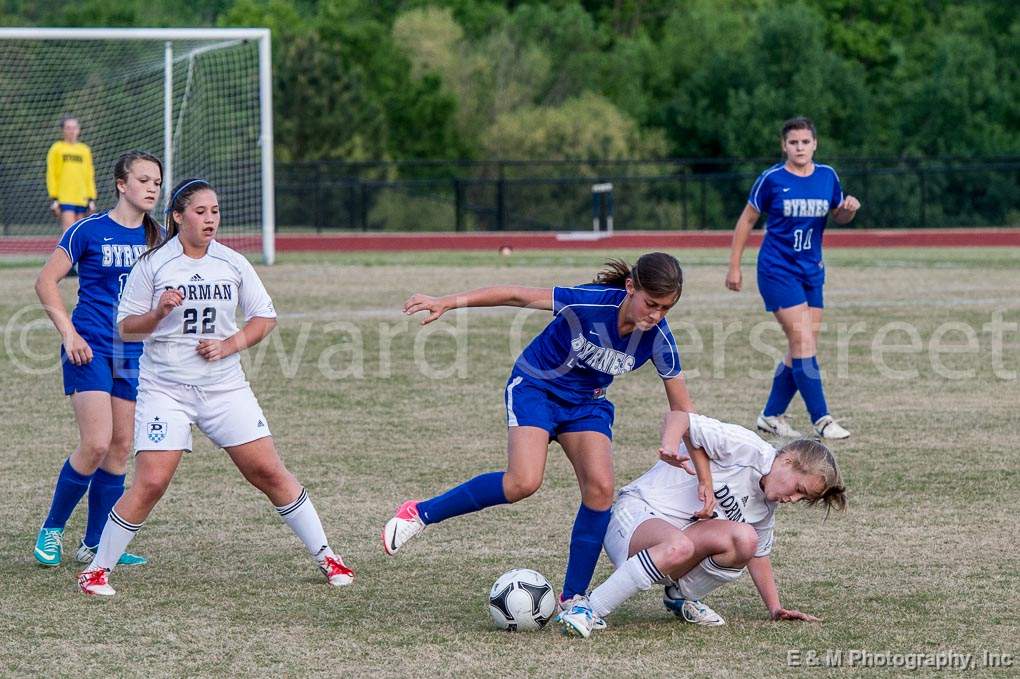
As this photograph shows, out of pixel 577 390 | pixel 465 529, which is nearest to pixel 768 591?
pixel 577 390

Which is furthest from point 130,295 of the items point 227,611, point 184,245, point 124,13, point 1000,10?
point 1000,10

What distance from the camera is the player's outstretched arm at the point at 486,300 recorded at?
4973 millimetres

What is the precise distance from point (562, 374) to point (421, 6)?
146 ft

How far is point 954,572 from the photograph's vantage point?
5.59 m

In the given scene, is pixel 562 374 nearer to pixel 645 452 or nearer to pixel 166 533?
pixel 166 533

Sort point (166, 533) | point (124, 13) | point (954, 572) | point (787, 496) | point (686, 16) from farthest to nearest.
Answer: point (686, 16), point (124, 13), point (166, 533), point (954, 572), point (787, 496)

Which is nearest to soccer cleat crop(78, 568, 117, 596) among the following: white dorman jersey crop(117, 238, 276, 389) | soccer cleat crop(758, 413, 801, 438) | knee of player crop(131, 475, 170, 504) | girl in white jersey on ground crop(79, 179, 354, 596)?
girl in white jersey on ground crop(79, 179, 354, 596)

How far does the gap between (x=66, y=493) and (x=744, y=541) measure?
113 inches

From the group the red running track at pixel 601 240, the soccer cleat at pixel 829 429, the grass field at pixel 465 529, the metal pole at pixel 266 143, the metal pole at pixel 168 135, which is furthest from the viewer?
the red running track at pixel 601 240

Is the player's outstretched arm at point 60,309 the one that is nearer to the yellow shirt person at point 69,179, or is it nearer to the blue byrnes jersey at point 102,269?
the blue byrnes jersey at point 102,269

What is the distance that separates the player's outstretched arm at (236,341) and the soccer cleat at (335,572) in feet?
2.99

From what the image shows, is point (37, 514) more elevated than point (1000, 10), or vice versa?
point (1000, 10)

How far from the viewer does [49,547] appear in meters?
5.82

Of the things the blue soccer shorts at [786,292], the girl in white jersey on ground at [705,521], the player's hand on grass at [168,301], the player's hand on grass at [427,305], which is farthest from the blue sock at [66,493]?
the blue soccer shorts at [786,292]
